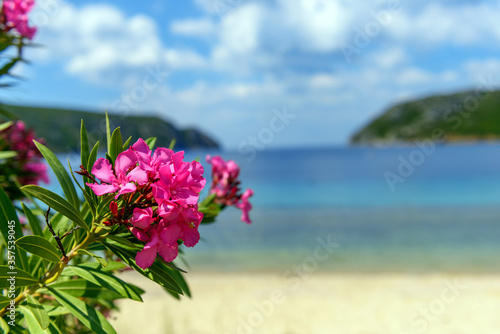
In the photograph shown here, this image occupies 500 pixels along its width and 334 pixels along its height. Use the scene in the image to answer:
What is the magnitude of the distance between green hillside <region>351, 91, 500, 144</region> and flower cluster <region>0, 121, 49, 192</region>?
11434cm

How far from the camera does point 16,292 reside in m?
1.13

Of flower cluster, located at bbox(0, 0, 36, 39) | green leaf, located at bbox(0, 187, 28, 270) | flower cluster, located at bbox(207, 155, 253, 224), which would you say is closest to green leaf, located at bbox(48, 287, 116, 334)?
green leaf, located at bbox(0, 187, 28, 270)

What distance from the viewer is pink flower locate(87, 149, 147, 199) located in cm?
86

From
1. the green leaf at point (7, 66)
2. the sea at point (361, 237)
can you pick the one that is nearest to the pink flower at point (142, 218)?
the green leaf at point (7, 66)

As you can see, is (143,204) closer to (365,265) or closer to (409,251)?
(365,265)

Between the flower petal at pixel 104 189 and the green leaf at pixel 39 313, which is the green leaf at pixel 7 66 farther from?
the flower petal at pixel 104 189

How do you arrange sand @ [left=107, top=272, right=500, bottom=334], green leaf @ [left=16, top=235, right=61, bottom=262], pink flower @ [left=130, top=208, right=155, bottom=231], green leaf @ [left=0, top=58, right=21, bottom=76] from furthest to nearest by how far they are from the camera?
sand @ [left=107, top=272, right=500, bottom=334] → green leaf @ [left=0, top=58, right=21, bottom=76] → green leaf @ [left=16, top=235, right=61, bottom=262] → pink flower @ [left=130, top=208, right=155, bottom=231]

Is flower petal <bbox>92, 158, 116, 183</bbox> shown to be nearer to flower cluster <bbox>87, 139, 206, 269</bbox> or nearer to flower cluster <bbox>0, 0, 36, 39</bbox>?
flower cluster <bbox>87, 139, 206, 269</bbox>

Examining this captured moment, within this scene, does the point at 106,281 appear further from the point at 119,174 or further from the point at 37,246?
the point at 119,174

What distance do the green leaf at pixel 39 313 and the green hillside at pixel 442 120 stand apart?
115149 mm

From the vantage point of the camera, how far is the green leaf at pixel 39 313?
3.32 ft

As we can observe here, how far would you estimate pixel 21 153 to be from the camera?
2.17 meters

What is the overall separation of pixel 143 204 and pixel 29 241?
29cm

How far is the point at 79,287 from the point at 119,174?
0.46 metres
